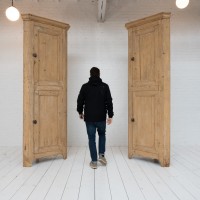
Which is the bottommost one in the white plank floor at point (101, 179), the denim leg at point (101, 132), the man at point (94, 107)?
the white plank floor at point (101, 179)

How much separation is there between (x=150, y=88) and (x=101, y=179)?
1.81 meters

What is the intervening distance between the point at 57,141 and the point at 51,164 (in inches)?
19.0

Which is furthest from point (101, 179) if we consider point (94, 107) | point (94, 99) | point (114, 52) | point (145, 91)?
point (114, 52)

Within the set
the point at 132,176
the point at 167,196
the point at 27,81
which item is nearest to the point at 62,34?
the point at 27,81

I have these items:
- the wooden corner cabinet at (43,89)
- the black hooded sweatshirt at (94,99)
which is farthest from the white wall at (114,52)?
the black hooded sweatshirt at (94,99)

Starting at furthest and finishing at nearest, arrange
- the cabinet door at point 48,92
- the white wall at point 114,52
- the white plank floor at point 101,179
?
the white wall at point 114,52 < the cabinet door at point 48,92 < the white plank floor at point 101,179

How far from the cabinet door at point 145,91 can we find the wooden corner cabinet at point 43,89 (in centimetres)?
125

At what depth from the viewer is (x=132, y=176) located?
3.82 m

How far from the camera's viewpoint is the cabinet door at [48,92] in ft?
14.9

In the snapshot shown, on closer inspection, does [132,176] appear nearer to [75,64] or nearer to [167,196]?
[167,196]

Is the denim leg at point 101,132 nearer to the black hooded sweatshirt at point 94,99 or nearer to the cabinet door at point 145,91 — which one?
the black hooded sweatshirt at point 94,99

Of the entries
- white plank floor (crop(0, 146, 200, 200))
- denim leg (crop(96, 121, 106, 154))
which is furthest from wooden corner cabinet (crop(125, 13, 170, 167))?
denim leg (crop(96, 121, 106, 154))

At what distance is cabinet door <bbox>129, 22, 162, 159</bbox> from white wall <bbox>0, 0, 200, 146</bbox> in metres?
1.30

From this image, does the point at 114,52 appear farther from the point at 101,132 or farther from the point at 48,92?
the point at 101,132
